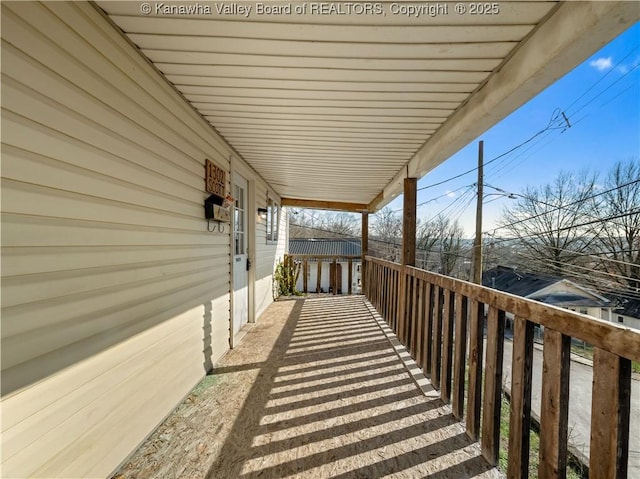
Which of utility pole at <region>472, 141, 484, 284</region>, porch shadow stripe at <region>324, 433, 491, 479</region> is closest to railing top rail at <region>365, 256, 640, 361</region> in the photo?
porch shadow stripe at <region>324, 433, 491, 479</region>

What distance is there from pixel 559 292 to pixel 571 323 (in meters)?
15.4

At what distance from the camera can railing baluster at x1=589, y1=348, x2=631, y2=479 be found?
38.8 inches

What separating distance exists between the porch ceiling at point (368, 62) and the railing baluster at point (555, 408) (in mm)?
1309

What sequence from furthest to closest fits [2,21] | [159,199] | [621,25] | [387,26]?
[159,199] < [387,26] < [621,25] < [2,21]

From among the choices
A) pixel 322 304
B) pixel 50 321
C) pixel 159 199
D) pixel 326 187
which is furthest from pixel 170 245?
pixel 322 304

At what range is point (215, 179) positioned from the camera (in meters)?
2.80

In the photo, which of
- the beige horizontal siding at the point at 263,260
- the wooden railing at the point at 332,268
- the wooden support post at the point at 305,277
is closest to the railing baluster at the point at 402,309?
the beige horizontal siding at the point at 263,260

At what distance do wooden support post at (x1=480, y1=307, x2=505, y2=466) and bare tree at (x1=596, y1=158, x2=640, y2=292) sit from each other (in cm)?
1014

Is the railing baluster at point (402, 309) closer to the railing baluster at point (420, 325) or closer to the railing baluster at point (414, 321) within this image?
the railing baluster at point (414, 321)

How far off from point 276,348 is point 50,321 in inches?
96.6

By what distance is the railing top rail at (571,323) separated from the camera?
96 centimetres

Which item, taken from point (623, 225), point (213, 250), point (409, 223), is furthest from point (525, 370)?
point (623, 225)

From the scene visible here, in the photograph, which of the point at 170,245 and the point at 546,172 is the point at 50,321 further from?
the point at 546,172

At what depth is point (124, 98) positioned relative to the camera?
156 centimetres
